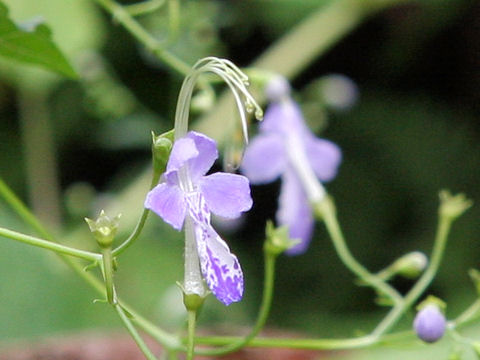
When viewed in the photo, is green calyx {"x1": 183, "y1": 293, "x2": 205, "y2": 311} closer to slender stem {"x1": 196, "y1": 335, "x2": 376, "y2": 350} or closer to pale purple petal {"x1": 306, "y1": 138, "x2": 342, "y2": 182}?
slender stem {"x1": 196, "y1": 335, "x2": 376, "y2": 350}

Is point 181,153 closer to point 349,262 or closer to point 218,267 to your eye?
point 218,267

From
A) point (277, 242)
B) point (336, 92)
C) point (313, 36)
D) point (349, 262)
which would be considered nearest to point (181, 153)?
point (277, 242)

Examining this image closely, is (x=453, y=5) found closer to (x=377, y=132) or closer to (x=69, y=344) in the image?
(x=377, y=132)

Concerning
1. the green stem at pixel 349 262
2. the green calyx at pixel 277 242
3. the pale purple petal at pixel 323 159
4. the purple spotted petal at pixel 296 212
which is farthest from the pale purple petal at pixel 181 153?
the pale purple petal at pixel 323 159

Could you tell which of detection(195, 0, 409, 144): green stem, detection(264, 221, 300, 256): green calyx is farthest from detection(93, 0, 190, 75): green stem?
detection(195, 0, 409, 144): green stem

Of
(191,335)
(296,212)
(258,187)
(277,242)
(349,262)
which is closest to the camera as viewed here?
A: (191,335)

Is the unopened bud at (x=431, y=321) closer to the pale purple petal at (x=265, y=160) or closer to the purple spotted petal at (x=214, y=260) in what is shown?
the purple spotted petal at (x=214, y=260)

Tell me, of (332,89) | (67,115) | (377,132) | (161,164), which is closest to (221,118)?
(332,89)
